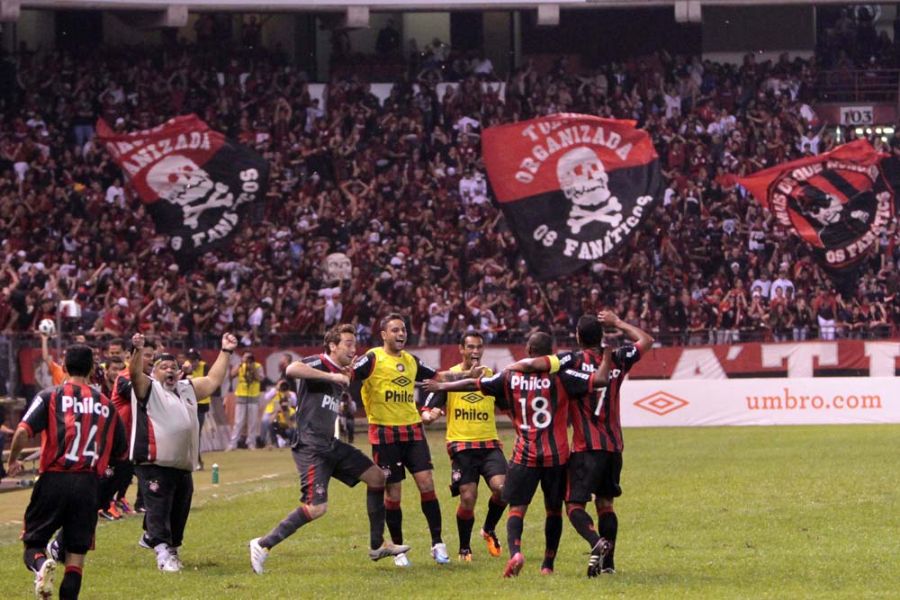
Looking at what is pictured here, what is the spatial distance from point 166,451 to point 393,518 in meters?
2.08

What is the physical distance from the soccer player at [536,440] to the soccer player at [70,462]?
9.79 feet

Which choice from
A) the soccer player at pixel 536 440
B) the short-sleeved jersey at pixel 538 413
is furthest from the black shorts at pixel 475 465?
the short-sleeved jersey at pixel 538 413

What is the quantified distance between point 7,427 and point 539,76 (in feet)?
82.9

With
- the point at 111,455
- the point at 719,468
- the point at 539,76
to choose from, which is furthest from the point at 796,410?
the point at 111,455

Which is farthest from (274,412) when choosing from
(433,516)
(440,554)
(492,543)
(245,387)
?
(440,554)

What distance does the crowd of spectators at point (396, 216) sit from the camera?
35344 mm

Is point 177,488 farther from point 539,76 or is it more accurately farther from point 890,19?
point 890,19

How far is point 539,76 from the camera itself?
154ft

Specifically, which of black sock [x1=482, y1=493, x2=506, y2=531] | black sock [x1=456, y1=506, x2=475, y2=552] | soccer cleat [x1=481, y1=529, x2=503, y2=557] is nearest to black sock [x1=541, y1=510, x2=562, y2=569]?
black sock [x1=456, y1=506, x2=475, y2=552]

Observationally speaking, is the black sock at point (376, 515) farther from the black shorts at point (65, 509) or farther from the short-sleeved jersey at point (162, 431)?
the black shorts at point (65, 509)

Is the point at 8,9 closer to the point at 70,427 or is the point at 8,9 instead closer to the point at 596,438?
the point at 596,438

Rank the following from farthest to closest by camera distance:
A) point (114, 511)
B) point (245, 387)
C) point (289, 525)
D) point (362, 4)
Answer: point (362, 4) < point (245, 387) < point (114, 511) < point (289, 525)

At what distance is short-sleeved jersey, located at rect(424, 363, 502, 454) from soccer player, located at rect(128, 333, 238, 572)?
221cm

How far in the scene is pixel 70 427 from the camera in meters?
11.4
